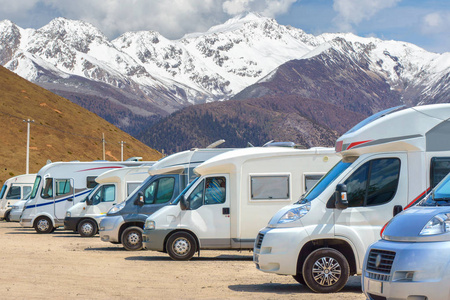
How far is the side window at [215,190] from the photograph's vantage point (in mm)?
16625

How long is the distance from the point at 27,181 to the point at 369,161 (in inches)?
1191

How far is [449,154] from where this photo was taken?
36.3ft

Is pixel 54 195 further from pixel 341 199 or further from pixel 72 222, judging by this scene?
pixel 341 199

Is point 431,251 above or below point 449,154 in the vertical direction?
below

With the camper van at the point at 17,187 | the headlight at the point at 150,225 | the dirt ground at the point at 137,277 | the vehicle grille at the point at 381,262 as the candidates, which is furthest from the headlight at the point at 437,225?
the camper van at the point at 17,187

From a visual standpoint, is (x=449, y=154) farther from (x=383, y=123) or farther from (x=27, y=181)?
(x=27, y=181)

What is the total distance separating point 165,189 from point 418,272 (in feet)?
43.8

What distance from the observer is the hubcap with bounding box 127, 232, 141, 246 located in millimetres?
20094

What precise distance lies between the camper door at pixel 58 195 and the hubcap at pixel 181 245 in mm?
12705

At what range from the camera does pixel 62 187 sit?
93.8 ft

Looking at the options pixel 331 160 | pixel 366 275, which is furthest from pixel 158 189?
pixel 366 275

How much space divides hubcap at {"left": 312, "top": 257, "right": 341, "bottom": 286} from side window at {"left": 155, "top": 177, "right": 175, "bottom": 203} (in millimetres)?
9300

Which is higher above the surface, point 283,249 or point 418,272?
point 283,249

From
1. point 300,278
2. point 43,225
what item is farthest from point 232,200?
point 43,225
